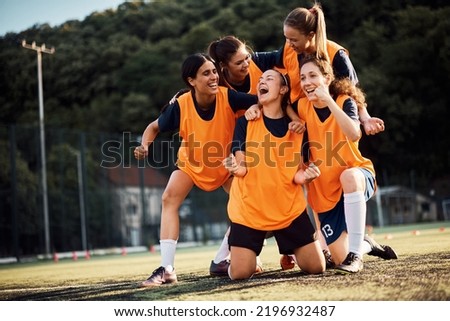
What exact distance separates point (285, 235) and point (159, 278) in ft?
2.29

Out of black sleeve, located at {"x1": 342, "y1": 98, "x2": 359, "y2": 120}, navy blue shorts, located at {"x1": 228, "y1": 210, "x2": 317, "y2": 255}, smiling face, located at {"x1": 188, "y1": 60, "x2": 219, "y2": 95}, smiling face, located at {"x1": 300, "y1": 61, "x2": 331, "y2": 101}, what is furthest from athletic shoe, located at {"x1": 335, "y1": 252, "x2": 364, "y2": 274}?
smiling face, located at {"x1": 188, "y1": 60, "x2": 219, "y2": 95}

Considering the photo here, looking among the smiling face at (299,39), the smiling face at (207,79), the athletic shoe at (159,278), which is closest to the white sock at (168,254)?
the athletic shoe at (159,278)

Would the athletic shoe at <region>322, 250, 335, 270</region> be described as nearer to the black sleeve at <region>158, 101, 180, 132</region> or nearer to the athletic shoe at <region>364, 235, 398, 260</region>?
the athletic shoe at <region>364, 235, 398, 260</region>

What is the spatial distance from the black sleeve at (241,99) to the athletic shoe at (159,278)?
1.00m

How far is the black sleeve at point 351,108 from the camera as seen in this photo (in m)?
3.46

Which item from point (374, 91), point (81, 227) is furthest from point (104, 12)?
point (374, 91)

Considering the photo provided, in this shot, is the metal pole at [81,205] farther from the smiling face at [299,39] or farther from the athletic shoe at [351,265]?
the athletic shoe at [351,265]

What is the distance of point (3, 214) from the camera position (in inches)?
407

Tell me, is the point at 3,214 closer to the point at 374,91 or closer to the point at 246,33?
the point at 246,33

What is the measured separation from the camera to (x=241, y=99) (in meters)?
3.81

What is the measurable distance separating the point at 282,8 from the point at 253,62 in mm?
12534

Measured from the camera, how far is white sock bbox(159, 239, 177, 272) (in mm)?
3639

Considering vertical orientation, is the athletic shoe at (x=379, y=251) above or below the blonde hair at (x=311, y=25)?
below
